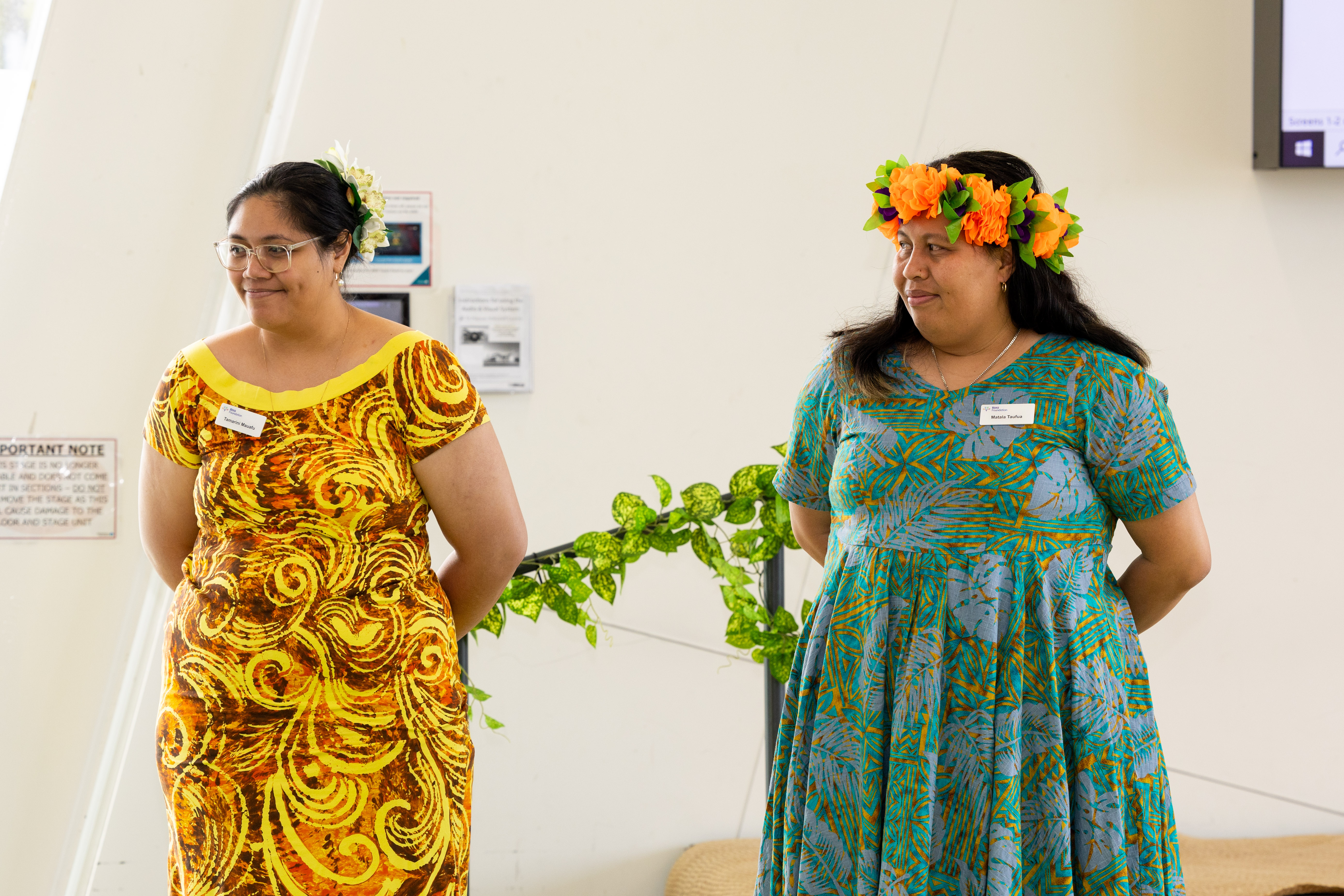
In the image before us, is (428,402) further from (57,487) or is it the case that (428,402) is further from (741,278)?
(57,487)

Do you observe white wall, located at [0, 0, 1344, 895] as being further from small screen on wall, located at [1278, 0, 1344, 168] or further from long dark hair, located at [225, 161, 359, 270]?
long dark hair, located at [225, 161, 359, 270]

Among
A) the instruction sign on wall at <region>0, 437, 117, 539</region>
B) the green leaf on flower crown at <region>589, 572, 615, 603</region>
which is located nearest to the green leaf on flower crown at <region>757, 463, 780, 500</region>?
the green leaf on flower crown at <region>589, 572, 615, 603</region>

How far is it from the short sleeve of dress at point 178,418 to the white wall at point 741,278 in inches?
46.4

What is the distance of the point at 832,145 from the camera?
108 inches

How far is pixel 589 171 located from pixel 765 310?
1.84ft

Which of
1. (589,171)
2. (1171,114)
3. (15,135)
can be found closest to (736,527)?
(589,171)

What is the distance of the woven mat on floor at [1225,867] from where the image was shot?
2.39 meters

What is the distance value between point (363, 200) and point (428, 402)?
1.07 ft

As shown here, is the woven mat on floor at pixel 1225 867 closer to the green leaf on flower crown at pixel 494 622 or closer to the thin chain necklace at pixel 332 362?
the green leaf on flower crown at pixel 494 622

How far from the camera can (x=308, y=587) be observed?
144 cm

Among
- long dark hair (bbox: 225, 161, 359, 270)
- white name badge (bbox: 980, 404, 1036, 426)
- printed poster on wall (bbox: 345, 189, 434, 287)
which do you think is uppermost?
printed poster on wall (bbox: 345, 189, 434, 287)

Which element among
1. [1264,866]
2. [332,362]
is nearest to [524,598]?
[332,362]

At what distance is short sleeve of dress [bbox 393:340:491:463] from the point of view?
1497mm

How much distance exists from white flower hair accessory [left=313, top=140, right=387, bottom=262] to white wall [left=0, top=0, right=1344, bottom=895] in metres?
1.10
